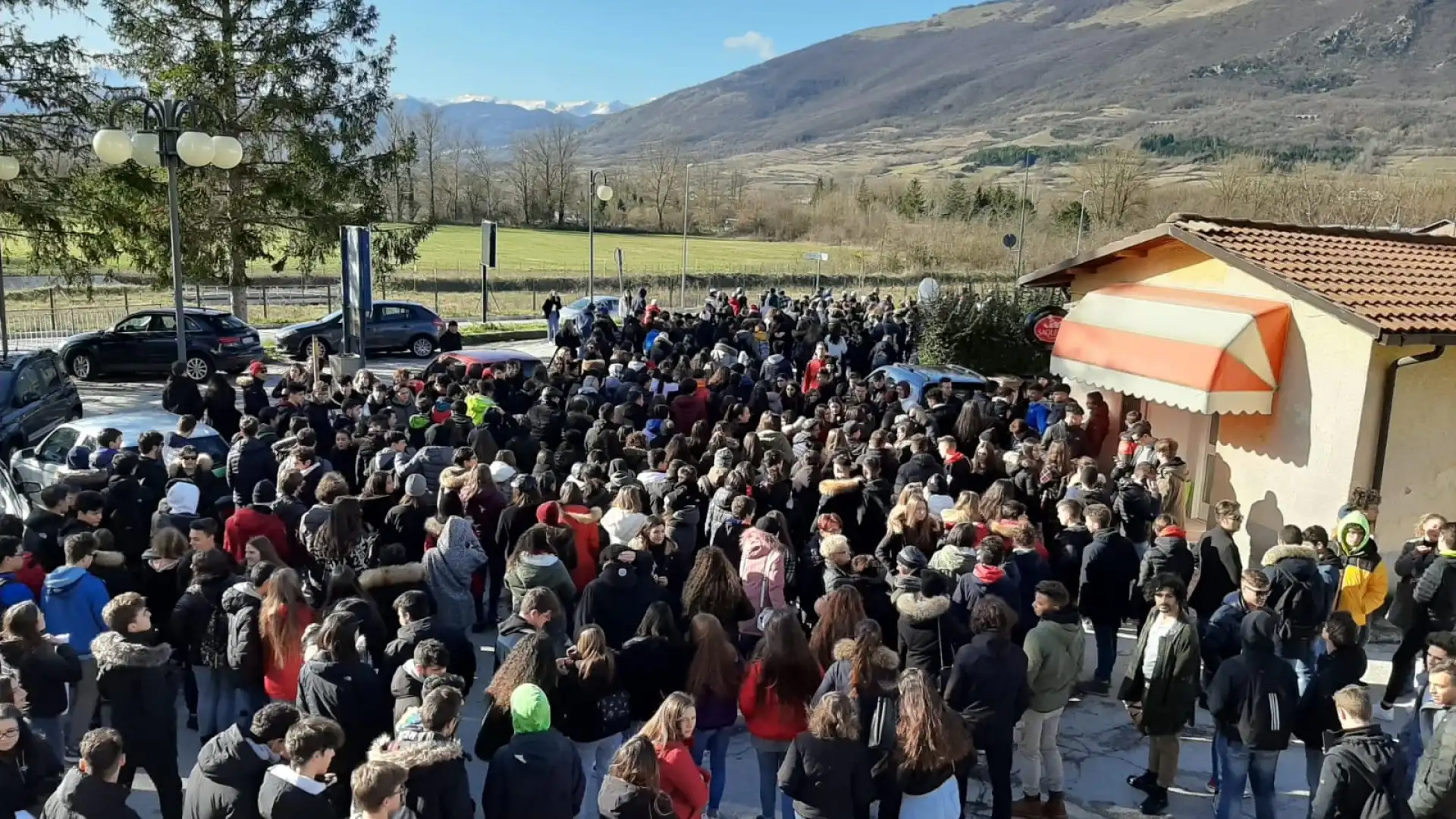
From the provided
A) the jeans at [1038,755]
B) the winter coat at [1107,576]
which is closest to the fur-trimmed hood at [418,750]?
the jeans at [1038,755]

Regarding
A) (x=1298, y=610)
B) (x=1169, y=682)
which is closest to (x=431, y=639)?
(x=1169, y=682)

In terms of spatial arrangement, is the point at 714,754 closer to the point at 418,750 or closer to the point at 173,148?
the point at 418,750

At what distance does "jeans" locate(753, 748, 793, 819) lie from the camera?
5.44 metres

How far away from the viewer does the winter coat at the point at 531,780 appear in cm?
427

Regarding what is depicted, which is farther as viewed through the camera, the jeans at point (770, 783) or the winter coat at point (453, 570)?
the winter coat at point (453, 570)

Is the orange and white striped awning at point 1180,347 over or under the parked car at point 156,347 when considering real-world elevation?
over

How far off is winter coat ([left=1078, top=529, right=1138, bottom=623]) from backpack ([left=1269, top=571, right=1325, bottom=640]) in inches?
38.4

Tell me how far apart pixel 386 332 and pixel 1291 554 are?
20035 mm

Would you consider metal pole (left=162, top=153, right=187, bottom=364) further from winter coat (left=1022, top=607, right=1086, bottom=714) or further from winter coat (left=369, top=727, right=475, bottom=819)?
winter coat (left=1022, top=607, right=1086, bottom=714)

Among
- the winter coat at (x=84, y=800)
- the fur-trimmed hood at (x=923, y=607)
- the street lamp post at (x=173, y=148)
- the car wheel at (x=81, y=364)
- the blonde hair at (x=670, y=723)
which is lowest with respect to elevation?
the car wheel at (x=81, y=364)

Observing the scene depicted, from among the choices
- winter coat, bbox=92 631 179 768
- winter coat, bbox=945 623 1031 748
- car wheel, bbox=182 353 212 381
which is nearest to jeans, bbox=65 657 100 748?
winter coat, bbox=92 631 179 768

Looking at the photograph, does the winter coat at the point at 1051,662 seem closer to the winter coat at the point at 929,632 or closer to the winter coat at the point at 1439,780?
the winter coat at the point at 929,632

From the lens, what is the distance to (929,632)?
554 cm

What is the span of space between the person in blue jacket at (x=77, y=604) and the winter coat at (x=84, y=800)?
1948 mm
